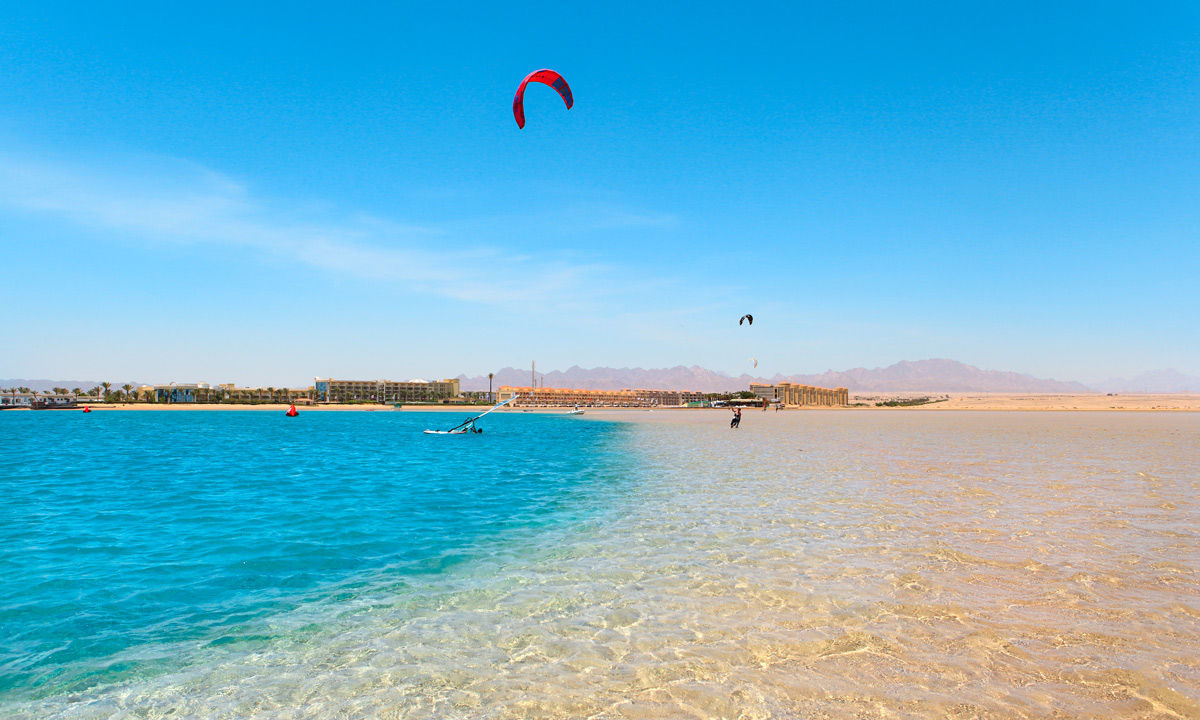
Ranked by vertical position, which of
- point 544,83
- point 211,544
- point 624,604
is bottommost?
point 211,544

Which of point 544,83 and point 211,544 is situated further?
point 544,83

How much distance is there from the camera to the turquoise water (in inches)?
297

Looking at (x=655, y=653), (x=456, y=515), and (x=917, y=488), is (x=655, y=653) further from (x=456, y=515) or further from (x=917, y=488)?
(x=917, y=488)

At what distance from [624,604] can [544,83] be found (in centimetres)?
2230

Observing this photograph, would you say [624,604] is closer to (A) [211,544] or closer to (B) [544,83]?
(A) [211,544]

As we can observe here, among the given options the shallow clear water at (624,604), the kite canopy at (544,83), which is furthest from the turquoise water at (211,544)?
the kite canopy at (544,83)

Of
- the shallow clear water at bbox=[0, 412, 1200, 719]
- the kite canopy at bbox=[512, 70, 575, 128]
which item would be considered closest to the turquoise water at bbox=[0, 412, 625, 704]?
the shallow clear water at bbox=[0, 412, 1200, 719]

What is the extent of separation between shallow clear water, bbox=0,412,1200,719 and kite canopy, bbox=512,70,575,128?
16.1 metres

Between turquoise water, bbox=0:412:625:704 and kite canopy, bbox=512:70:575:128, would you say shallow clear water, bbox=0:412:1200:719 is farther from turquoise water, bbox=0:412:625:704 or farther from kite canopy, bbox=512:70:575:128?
kite canopy, bbox=512:70:575:128

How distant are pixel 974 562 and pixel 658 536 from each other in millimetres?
5200

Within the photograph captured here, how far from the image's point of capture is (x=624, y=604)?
8.28m

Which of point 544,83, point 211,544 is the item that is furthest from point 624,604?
point 544,83

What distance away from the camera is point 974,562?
991cm

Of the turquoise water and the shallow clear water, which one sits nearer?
the shallow clear water
